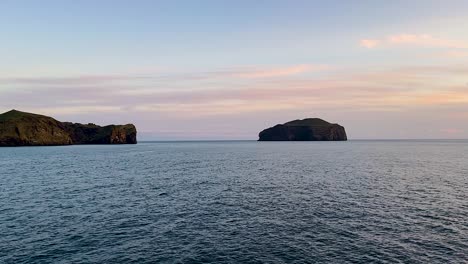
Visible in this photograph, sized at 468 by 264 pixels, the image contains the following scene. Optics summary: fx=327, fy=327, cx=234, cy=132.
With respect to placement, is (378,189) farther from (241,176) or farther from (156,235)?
(156,235)

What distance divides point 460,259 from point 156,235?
34967 mm

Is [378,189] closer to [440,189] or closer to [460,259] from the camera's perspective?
[440,189]

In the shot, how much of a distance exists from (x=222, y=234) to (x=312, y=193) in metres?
33.5

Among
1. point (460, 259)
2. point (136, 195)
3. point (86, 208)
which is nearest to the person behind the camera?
point (460, 259)

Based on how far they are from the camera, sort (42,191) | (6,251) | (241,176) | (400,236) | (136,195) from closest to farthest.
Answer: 1. (6,251)
2. (400,236)
3. (136,195)
4. (42,191)
5. (241,176)

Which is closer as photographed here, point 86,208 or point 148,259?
point 148,259

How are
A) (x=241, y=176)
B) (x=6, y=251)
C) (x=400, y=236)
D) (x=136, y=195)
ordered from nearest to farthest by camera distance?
(x=6, y=251) < (x=400, y=236) < (x=136, y=195) < (x=241, y=176)

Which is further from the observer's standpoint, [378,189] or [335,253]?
[378,189]

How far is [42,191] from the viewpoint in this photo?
7562 centimetres

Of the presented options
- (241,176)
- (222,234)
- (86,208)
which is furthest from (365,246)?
(241,176)

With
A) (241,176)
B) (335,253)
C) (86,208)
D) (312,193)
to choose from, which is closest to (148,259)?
(335,253)

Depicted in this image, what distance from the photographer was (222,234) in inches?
1694

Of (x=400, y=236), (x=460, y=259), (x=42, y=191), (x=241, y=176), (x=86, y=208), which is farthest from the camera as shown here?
(x=241, y=176)

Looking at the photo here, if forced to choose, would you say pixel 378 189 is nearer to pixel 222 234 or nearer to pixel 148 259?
pixel 222 234
